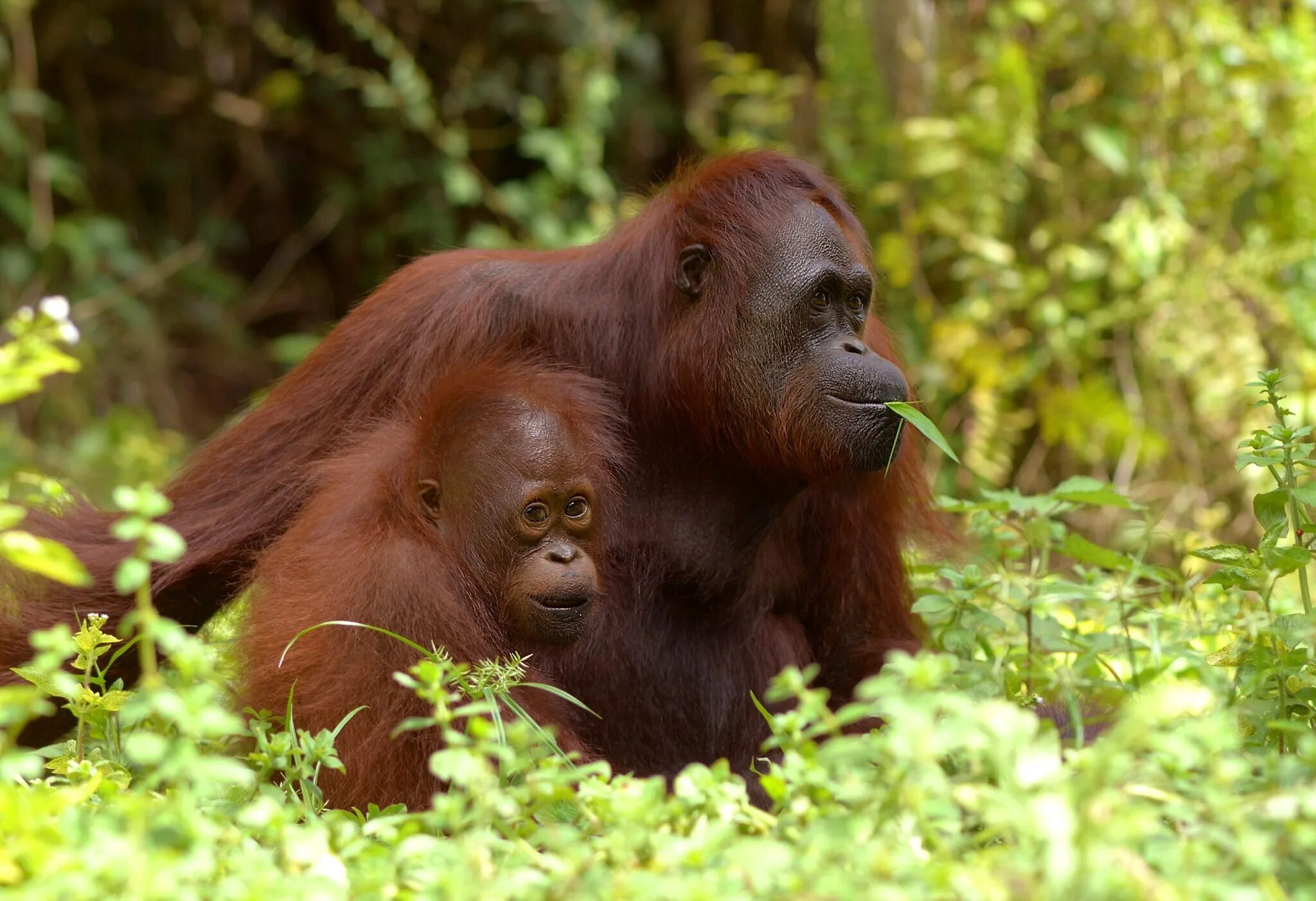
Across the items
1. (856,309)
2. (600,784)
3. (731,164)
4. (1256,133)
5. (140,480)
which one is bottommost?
Result: (140,480)

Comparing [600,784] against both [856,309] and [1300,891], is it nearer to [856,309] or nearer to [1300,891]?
[1300,891]

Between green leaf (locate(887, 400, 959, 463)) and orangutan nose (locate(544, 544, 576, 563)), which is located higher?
green leaf (locate(887, 400, 959, 463))

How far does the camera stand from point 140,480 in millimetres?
6793

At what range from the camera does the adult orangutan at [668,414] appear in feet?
10.8

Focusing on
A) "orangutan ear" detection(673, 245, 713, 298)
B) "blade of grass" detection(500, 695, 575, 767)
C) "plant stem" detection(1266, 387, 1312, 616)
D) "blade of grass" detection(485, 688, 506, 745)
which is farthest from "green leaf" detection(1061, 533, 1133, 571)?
"blade of grass" detection(485, 688, 506, 745)

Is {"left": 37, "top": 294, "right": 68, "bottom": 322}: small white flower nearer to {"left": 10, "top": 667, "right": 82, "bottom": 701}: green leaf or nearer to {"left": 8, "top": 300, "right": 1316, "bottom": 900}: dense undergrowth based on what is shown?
{"left": 8, "top": 300, "right": 1316, "bottom": 900}: dense undergrowth

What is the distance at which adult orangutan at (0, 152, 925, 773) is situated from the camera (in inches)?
130

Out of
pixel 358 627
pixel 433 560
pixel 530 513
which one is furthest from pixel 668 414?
pixel 358 627

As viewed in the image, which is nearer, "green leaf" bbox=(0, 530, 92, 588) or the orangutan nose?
"green leaf" bbox=(0, 530, 92, 588)

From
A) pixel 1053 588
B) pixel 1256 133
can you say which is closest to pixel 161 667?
pixel 1053 588

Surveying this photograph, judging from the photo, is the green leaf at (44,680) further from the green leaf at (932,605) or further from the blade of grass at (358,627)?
the green leaf at (932,605)

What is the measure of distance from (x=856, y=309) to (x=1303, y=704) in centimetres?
135

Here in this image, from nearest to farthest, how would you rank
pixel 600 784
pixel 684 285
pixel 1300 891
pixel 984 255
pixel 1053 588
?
1. pixel 1300 891
2. pixel 600 784
3. pixel 1053 588
4. pixel 684 285
5. pixel 984 255

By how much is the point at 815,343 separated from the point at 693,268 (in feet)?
1.15
